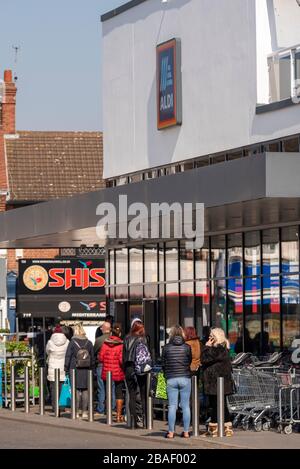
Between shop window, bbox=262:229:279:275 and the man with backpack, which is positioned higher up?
shop window, bbox=262:229:279:275

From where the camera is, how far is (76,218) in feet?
89.2

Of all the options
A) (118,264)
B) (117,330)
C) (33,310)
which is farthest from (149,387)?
(33,310)

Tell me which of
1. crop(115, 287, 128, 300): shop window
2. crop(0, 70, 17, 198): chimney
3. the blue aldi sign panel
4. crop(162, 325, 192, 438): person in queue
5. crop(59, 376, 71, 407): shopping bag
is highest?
crop(0, 70, 17, 198): chimney

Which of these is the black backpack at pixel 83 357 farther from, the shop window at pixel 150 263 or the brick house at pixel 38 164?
the brick house at pixel 38 164

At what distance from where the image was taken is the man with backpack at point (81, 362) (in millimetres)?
24641

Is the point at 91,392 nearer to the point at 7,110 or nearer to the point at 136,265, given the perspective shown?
the point at 136,265

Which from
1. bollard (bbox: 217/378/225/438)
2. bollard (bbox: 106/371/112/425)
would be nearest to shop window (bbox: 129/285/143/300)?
bollard (bbox: 106/371/112/425)

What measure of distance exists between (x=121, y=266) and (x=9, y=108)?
31333 millimetres

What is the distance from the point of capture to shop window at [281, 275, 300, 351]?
24531 mm

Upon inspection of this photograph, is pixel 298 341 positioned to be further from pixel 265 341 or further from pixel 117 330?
pixel 117 330

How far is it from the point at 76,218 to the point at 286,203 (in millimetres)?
6827

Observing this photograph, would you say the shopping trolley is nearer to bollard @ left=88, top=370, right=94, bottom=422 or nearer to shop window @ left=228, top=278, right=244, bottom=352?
bollard @ left=88, top=370, right=94, bottom=422

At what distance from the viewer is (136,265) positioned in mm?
31281

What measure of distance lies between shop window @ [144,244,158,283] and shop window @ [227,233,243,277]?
3.53 m
